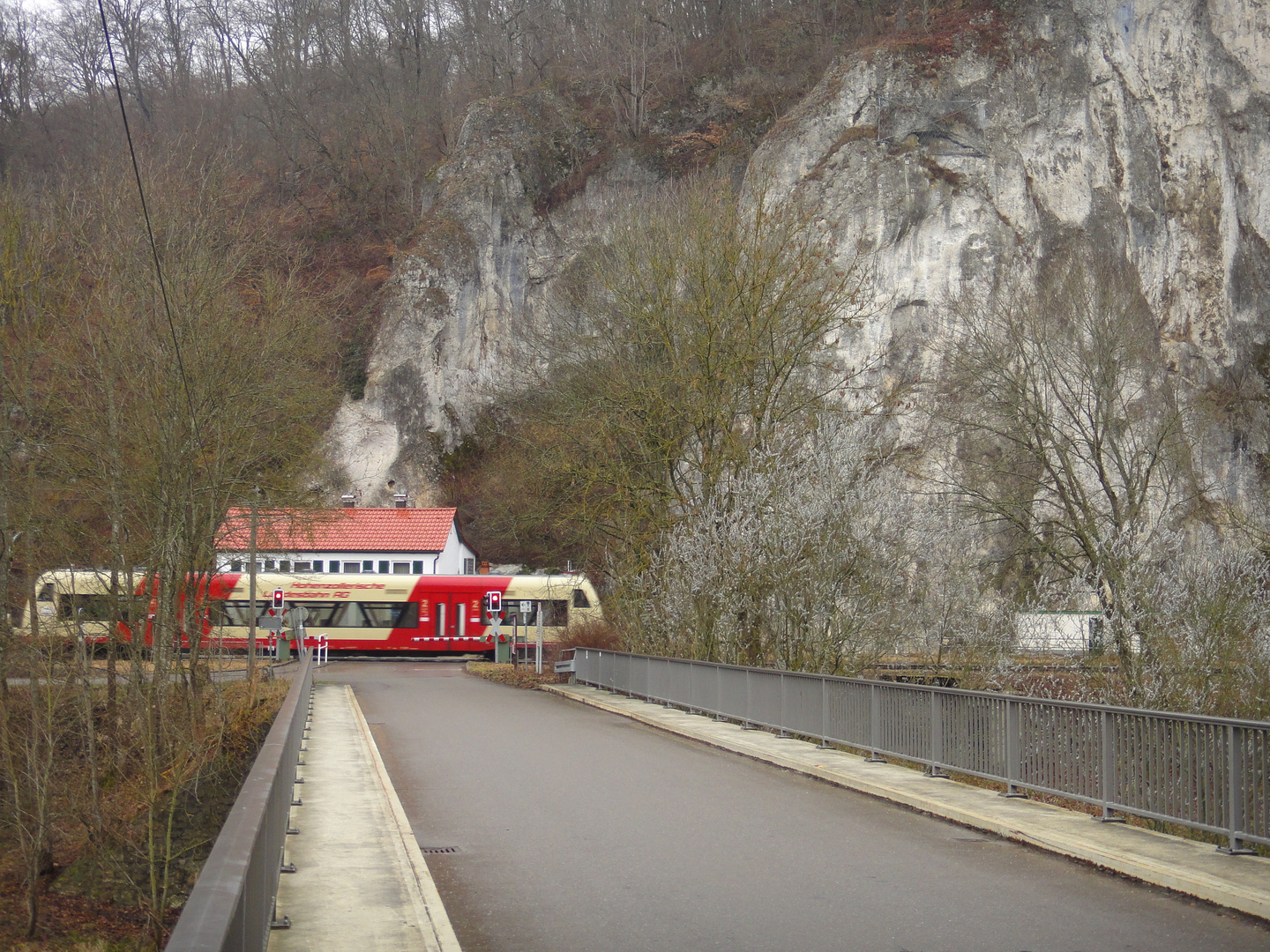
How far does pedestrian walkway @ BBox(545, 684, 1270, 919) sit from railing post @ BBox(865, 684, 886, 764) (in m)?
0.15

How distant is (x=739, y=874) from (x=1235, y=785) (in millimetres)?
3676

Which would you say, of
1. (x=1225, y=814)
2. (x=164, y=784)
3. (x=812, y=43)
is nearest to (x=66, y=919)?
(x=164, y=784)

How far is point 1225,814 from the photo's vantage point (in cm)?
906

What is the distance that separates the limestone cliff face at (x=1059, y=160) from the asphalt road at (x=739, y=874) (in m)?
41.6

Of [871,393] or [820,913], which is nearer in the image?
[820,913]

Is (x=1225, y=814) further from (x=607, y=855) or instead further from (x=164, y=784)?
(x=164, y=784)

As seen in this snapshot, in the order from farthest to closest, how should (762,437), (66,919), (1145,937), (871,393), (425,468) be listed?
(425,468)
(871,393)
(762,437)
(66,919)
(1145,937)

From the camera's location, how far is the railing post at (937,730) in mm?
13406

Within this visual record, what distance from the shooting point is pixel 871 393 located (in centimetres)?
5147

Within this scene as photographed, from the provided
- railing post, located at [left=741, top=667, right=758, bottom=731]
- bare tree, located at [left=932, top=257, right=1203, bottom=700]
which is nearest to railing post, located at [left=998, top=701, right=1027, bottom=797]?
railing post, located at [left=741, top=667, right=758, bottom=731]

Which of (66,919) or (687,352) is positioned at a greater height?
(687,352)

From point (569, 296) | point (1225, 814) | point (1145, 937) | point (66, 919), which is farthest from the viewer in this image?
point (569, 296)

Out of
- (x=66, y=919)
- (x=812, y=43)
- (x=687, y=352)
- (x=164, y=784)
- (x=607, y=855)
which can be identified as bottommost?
(x=66, y=919)

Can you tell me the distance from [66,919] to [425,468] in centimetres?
4777
